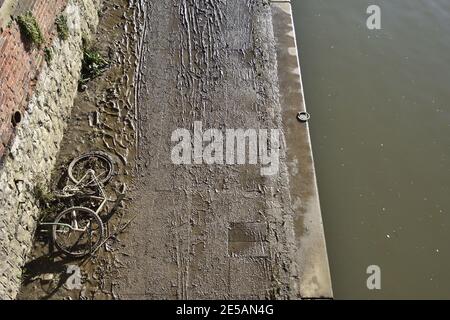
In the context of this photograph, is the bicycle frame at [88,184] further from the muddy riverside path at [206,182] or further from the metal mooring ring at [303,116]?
the metal mooring ring at [303,116]

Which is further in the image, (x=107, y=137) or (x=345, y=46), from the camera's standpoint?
(x=345, y=46)

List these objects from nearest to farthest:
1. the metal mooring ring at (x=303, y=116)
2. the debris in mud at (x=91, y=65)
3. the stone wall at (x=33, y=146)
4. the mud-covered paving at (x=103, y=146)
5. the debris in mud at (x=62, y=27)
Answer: the stone wall at (x=33, y=146)
the mud-covered paving at (x=103, y=146)
the debris in mud at (x=62, y=27)
the metal mooring ring at (x=303, y=116)
the debris in mud at (x=91, y=65)

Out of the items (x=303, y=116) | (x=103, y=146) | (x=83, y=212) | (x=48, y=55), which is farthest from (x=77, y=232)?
(x=303, y=116)

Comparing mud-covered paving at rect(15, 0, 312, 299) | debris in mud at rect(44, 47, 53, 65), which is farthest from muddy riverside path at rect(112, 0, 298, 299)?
debris in mud at rect(44, 47, 53, 65)

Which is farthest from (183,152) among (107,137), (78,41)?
(78,41)

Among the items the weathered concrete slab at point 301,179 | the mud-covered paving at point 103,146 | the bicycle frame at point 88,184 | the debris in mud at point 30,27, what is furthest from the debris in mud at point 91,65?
the weathered concrete slab at point 301,179

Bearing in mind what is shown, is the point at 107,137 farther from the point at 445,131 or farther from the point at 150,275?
the point at 445,131
